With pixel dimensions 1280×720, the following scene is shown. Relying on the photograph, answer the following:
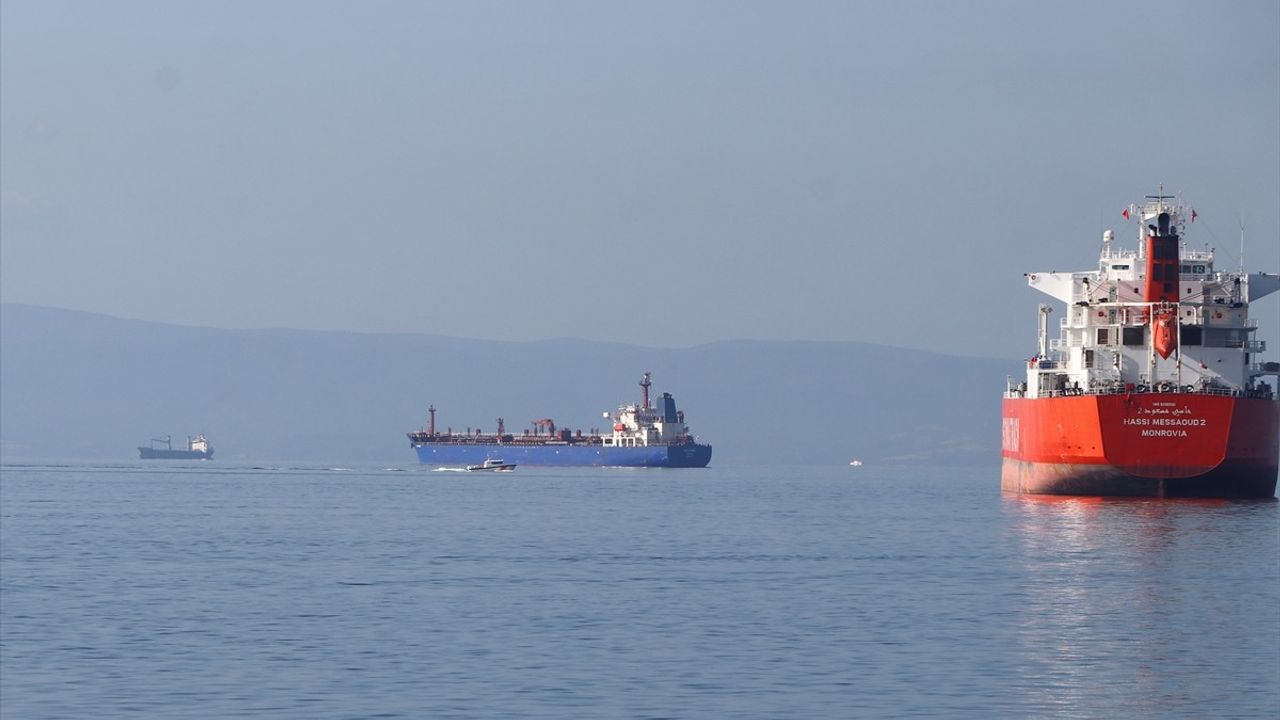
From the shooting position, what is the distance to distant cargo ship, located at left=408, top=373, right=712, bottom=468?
167750mm

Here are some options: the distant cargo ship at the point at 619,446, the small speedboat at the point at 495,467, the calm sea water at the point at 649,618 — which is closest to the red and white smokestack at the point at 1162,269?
the calm sea water at the point at 649,618

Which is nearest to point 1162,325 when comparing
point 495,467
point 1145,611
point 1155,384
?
point 1155,384

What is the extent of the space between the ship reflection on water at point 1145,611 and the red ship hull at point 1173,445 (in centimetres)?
370

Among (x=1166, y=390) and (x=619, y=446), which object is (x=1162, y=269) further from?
(x=619, y=446)

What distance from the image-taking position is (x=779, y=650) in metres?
28.3

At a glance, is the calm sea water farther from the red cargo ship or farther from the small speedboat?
the small speedboat

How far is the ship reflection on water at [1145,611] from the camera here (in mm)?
25094

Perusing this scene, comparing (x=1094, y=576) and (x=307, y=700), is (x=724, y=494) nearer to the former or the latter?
(x=1094, y=576)

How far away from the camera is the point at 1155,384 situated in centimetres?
6581

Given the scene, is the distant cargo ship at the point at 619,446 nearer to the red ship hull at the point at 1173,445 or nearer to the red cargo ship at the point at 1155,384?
the red cargo ship at the point at 1155,384

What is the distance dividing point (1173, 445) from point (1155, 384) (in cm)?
366

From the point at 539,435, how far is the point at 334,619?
483 ft

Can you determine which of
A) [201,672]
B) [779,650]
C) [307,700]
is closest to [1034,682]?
[779,650]

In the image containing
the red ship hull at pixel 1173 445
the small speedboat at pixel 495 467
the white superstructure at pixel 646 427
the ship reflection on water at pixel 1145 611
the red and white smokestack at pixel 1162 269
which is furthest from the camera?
the white superstructure at pixel 646 427
